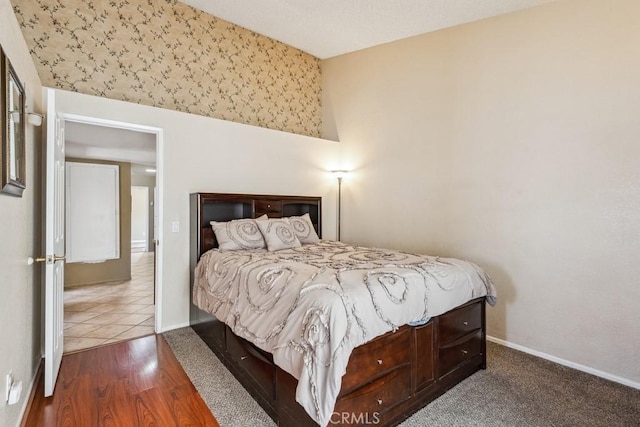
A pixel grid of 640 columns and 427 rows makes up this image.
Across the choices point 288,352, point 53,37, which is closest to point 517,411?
point 288,352

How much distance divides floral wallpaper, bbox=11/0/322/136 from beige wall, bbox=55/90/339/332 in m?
0.39

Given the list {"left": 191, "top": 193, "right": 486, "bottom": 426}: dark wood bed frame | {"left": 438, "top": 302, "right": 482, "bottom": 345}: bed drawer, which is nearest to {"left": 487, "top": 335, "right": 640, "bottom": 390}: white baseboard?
{"left": 191, "top": 193, "right": 486, "bottom": 426}: dark wood bed frame

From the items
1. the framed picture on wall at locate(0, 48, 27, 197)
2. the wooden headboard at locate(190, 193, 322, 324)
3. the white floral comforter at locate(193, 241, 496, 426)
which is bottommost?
the white floral comforter at locate(193, 241, 496, 426)

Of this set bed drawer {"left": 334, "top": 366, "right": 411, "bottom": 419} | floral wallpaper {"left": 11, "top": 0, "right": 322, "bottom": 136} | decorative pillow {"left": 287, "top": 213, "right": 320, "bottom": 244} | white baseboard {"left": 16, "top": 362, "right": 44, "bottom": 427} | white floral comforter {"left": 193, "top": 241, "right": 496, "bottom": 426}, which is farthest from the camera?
decorative pillow {"left": 287, "top": 213, "right": 320, "bottom": 244}

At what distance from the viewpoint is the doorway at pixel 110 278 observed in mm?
3164

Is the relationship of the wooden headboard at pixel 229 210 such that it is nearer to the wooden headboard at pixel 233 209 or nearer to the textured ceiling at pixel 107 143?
the wooden headboard at pixel 233 209

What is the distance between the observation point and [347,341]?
5.02 feet

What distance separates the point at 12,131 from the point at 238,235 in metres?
1.90

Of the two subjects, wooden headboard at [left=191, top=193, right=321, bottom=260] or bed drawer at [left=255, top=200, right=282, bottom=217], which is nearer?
wooden headboard at [left=191, top=193, right=321, bottom=260]

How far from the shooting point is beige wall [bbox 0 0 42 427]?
150cm

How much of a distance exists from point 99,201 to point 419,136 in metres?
5.07

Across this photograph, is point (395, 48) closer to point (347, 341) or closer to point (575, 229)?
point (575, 229)

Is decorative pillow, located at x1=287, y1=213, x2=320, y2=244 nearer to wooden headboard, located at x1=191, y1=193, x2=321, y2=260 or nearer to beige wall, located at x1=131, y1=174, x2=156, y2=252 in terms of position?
wooden headboard, located at x1=191, y1=193, x2=321, y2=260

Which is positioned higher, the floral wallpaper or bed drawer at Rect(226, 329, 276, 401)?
the floral wallpaper
